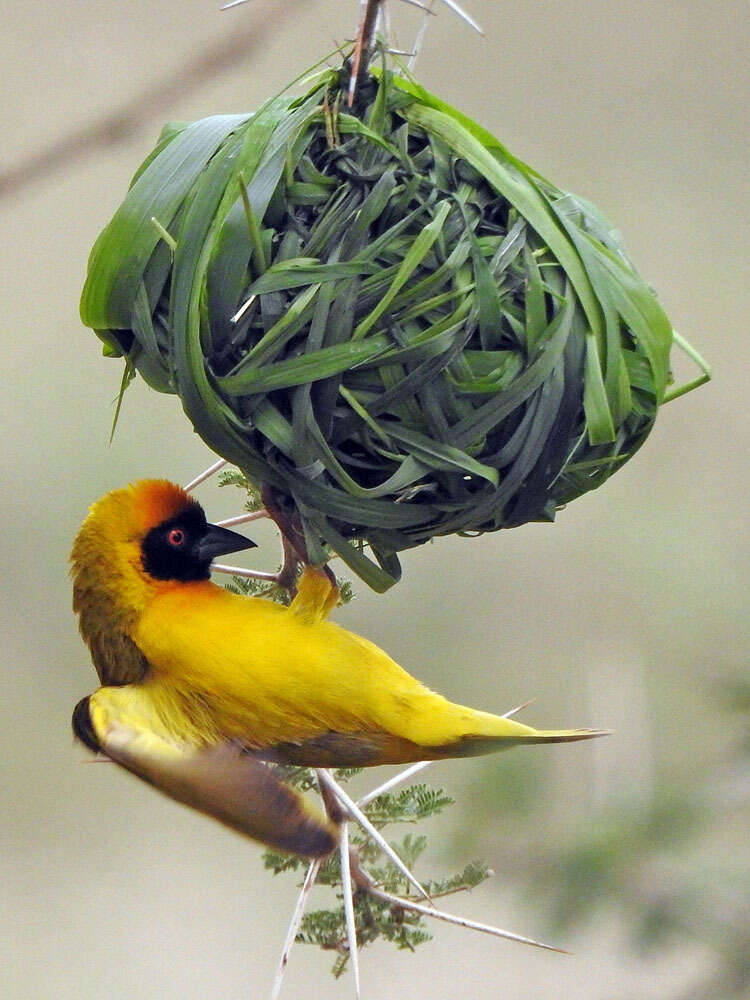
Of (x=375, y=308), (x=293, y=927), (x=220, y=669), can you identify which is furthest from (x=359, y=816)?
(x=375, y=308)


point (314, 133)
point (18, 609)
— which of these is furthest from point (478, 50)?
point (314, 133)

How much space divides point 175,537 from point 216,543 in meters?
0.05

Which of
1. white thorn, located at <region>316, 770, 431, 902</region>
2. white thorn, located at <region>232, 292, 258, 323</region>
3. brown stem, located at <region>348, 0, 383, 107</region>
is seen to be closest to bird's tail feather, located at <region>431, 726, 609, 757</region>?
white thorn, located at <region>316, 770, 431, 902</region>

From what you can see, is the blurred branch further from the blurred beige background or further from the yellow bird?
the blurred beige background

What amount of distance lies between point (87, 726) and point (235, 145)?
65cm

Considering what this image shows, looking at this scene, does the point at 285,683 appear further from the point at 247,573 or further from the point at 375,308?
the point at 375,308

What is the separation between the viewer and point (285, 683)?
1443mm

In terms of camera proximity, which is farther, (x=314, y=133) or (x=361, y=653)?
→ (x=361, y=653)

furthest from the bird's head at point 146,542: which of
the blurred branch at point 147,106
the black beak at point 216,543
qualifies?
the blurred branch at point 147,106

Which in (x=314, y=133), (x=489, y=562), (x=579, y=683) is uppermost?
(x=314, y=133)

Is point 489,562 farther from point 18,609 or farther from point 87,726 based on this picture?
point 87,726

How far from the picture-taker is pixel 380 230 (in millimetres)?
1191

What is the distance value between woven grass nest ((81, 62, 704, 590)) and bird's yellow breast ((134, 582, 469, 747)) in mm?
213

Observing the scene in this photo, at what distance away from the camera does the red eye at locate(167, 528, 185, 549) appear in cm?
149
